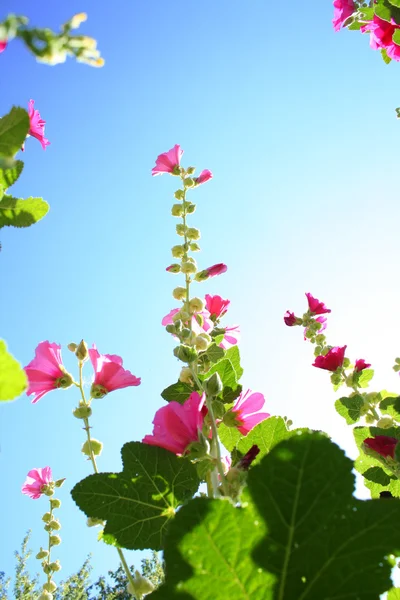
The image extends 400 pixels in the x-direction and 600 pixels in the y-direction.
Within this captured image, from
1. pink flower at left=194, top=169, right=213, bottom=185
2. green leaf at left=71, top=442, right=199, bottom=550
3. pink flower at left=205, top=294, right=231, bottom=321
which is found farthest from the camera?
pink flower at left=194, top=169, right=213, bottom=185

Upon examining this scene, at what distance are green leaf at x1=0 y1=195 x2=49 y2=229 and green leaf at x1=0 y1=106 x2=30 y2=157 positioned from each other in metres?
0.17

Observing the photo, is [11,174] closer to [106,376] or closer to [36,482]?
Result: [106,376]

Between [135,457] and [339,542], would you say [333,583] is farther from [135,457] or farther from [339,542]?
[135,457]

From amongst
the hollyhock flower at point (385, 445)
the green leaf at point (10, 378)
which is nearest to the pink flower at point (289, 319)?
the hollyhock flower at point (385, 445)

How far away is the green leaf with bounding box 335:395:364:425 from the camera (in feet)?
7.11

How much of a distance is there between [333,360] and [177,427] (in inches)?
55.3

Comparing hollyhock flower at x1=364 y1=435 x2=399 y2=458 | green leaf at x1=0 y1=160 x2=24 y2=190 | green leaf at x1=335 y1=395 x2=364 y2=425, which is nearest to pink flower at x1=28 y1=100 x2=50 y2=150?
green leaf at x1=0 y1=160 x2=24 y2=190

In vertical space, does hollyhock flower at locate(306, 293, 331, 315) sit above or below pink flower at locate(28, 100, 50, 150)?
below

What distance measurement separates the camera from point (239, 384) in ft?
4.54

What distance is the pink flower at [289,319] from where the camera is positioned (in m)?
2.81

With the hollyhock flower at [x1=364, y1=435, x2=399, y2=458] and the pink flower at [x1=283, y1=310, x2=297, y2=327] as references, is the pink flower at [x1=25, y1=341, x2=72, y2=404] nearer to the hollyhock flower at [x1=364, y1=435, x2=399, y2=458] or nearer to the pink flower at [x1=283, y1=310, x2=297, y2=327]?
the hollyhock flower at [x1=364, y1=435, x2=399, y2=458]

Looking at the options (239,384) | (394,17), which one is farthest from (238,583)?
(394,17)

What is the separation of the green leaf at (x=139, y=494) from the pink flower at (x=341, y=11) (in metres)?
2.35

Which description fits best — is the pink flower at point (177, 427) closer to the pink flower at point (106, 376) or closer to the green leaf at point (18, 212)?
the pink flower at point (106, 376)
